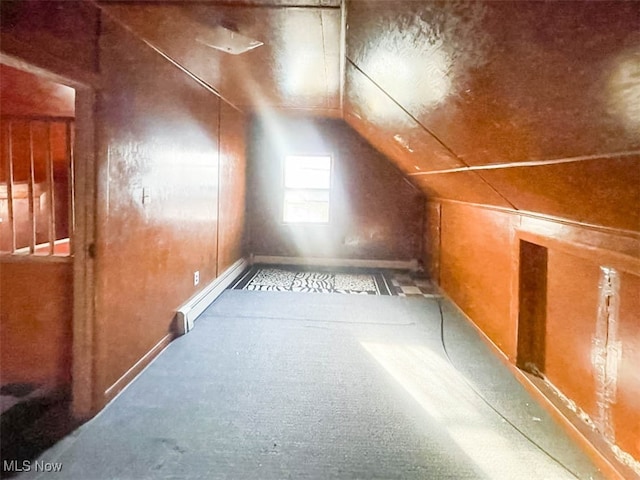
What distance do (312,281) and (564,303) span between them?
3011mm

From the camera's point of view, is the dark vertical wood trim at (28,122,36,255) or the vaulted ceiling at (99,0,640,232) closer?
the vaulted ceiling at (99,0,640,232)

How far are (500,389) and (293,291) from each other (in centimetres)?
237

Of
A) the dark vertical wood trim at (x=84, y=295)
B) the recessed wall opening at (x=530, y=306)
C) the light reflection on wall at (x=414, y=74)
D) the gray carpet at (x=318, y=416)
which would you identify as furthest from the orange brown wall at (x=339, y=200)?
the dark vertical wood trim at (x=84, y=295)

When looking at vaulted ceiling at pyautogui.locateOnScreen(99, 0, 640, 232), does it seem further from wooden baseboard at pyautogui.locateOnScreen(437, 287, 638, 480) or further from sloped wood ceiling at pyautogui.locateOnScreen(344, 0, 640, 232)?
wooden baseboard at pyautogui.locateOnScreen(437, 287, 638, 480)

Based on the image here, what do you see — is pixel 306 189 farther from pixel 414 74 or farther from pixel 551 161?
pixel 551 161

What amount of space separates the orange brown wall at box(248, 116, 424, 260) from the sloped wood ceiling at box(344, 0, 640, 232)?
10.5ft

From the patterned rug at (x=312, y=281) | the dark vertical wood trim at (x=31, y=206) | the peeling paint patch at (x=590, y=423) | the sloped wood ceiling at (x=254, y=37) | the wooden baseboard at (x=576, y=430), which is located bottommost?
the wooden baseboard at (x=576, y=430)

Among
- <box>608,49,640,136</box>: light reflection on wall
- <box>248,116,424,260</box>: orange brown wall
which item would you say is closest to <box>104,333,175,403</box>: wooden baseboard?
<box>608,49,640,136</box>: light reflection on wall

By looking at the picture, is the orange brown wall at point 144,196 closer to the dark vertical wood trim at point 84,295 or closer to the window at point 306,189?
the dark vertical wood trim at point 84,295

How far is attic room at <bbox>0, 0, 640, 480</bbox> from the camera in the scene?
52.7 inches

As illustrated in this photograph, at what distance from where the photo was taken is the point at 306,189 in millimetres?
5793

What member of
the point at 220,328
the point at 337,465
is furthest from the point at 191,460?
the point at 220,328

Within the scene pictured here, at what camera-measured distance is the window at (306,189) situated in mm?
5766

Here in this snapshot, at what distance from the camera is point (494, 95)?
56.6 inches
